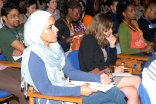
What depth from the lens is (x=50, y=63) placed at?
6.44 feet

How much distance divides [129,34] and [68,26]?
772 millimetres

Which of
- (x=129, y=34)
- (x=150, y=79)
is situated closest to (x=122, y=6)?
(x=129, y=34)

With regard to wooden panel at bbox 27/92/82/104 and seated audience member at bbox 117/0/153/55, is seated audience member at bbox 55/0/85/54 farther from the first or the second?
wooden panel at bbox 27/92/82/104

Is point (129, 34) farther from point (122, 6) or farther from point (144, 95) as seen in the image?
point (144, 95)

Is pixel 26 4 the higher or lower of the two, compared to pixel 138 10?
higher

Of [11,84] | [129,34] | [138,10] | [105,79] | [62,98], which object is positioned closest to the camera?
[62,98]

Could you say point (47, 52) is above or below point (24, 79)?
above

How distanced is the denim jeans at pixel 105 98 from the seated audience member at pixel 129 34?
1149mm

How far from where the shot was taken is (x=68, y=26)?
343 centimetres

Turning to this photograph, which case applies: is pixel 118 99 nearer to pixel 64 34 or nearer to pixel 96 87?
pixel 96 87

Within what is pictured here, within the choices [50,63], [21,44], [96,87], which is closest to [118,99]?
[96,87]

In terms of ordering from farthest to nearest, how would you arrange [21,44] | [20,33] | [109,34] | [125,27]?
[125,27] → [20,33] → [21,44] → [109,34]

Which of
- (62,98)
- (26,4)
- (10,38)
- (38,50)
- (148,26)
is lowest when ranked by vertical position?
(62,98)

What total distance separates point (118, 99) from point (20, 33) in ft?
4.83
